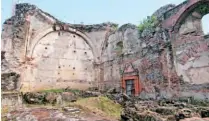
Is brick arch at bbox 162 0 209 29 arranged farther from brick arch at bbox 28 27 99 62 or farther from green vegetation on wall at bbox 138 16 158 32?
brick arch at bbox 28 27 99 62

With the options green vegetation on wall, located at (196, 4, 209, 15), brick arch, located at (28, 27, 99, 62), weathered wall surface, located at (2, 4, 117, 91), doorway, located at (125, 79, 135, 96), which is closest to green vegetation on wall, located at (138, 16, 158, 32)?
green vegetation on wall, located at (196, 4, 209, 15)

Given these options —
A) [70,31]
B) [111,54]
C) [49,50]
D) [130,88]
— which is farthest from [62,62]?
[130,88]

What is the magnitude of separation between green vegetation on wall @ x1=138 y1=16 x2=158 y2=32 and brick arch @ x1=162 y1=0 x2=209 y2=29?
30.0 inches

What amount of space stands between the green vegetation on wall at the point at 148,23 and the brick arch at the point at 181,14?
76 cm

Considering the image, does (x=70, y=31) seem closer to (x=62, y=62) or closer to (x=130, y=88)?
(x=62, y=62)

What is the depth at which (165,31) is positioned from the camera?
444 inches

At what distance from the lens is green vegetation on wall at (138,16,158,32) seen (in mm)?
12230

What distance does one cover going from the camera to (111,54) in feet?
50.0

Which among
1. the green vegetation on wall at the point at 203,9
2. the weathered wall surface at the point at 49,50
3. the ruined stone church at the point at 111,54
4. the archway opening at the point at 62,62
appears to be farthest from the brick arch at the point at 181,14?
the archway opening at the point at 62,62

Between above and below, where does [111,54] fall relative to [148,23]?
below

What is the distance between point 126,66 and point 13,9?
27.6 feet

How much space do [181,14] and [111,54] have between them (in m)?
5.79

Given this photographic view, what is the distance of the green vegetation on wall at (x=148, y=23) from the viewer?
12230 mm

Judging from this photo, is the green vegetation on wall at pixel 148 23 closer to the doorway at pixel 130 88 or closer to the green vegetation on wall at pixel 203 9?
the green vegetation on wall at pixel 203 9
